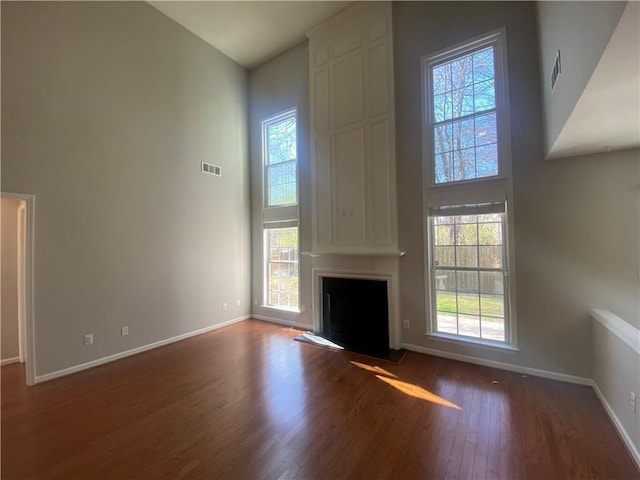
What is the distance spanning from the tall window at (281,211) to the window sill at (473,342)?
8.47ft

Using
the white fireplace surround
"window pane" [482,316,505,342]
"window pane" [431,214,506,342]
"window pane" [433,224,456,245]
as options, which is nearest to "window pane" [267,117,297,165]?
the white fireplace surround

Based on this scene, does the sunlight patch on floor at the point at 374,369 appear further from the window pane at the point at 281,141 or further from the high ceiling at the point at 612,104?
the window pane at the point at 281,141

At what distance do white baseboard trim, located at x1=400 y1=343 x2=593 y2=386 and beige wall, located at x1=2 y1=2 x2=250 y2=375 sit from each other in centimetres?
360

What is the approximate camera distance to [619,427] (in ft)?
7.28

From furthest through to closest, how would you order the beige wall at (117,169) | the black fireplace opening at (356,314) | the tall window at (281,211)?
the tall window at (281,211), the black fireplace opening at (356,314), the beige wall at (117,169)

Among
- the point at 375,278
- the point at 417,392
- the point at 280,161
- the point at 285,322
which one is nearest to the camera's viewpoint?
the point at 417,392

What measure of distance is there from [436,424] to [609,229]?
262 centimetres

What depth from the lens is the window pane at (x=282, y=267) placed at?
17.7 ft

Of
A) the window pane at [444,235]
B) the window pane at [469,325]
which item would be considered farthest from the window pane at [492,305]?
the window pane at [444,235]

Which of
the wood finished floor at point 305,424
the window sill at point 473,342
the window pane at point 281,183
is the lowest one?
the wood finished floor at point 305,424

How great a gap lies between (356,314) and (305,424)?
2221 mm

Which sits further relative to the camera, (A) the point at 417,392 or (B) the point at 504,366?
(B) the point at 504,366

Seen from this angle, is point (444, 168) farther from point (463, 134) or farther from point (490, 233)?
point (490, 233)

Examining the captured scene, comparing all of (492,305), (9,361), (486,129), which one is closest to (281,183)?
(486,129)
